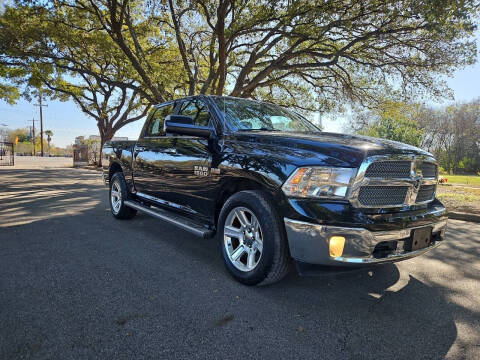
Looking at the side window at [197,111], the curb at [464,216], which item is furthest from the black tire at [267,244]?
the curb at [464,216]

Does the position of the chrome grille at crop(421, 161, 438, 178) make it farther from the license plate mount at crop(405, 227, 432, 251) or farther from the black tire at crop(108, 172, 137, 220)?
the black tire at crop(108, 172, 137, 220)

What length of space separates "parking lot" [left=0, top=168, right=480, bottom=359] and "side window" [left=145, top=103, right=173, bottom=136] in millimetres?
1703

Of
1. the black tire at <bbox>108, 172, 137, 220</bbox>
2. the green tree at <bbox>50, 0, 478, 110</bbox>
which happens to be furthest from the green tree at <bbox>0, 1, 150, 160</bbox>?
the black tire at <bbox>108, 172, 137, 220</bbox>

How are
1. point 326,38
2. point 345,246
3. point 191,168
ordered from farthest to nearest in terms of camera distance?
point 326,38 < point 191,168 < point 345,246

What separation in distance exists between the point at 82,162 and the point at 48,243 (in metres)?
25.0

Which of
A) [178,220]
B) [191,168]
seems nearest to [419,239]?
[191,168]

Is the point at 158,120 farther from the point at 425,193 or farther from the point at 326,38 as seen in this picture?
the point at 326,38

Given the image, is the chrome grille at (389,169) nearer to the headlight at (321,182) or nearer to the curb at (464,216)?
the headlight at (321,182)

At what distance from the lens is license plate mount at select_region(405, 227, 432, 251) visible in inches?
103

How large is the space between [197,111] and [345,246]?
2502mm

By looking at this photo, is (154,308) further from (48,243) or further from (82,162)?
(82,162)

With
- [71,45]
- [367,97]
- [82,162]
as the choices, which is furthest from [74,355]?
[82,162]

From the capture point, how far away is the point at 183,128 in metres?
3.29

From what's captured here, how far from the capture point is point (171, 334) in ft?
6.88
